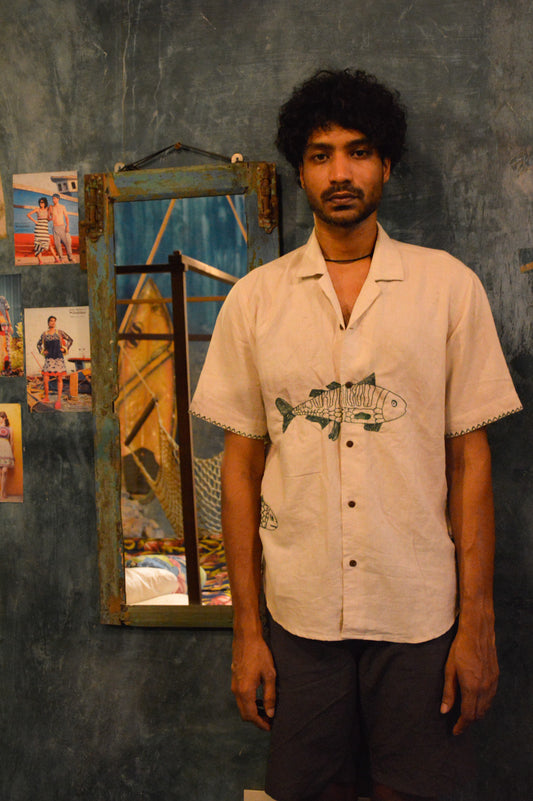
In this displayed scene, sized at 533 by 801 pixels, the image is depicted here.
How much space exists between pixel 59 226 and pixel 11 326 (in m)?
0.34

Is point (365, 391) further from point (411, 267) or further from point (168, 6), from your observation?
point (168, 6)

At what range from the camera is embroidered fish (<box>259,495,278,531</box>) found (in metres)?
1.37

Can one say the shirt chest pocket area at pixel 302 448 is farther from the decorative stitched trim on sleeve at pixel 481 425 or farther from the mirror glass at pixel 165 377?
the mirror glass at pixel 165 377

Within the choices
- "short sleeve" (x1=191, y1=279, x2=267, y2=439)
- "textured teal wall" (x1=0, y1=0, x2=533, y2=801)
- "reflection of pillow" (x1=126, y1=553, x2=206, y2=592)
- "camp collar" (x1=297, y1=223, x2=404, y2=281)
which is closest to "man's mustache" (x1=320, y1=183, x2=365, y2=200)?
"camp collar" (x1=297, y1=223, x2=404, y2=281)

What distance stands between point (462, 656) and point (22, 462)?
1.37 metres

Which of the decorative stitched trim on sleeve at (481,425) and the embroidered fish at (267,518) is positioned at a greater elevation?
the decorative stitched trim on sleeve at (481,425)

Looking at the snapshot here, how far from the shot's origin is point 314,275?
139 cm

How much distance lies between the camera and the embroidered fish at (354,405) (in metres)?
1.28

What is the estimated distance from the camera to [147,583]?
6.01ft

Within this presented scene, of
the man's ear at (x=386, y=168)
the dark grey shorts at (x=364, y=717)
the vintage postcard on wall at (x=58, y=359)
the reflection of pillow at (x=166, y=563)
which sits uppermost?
the man's ear at (x=386, y=168)

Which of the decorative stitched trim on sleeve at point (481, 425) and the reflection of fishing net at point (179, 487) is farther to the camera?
the reflection of fishing net at point (179, 487)

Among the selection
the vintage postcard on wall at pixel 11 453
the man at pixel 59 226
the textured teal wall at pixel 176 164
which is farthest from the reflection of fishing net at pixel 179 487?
the man at pixel 59 226

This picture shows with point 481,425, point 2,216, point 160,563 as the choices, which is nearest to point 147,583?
point 160,563

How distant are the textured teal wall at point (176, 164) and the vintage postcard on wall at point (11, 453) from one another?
3 cm
